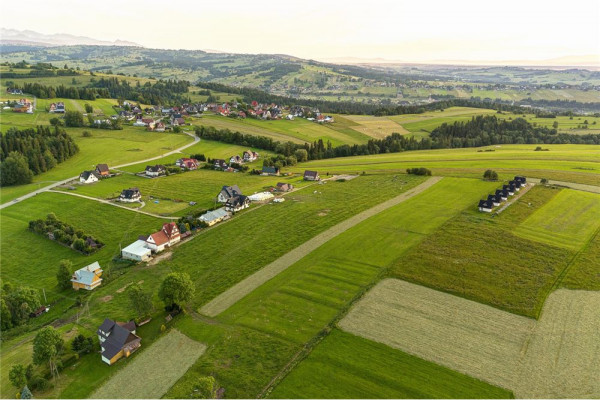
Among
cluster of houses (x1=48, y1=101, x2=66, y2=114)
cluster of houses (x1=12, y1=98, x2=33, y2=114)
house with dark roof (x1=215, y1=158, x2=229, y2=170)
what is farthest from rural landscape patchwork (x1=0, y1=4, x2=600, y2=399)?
cluster of houses (x1=48, y1=101, x2=66, y2=114)

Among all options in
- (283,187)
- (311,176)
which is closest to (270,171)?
(311,176)

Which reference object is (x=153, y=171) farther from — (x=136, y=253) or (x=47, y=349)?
(x=47, y=349)

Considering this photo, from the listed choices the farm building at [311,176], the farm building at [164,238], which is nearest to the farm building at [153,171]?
the farm building at [311,176]

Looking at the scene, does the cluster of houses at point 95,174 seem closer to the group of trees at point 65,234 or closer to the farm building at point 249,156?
the group of trees at point 65,234

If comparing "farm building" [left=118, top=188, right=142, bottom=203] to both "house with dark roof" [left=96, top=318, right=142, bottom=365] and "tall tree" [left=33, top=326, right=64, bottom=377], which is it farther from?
"tall tree" [left=33, top=326, right=64, bottom=377]

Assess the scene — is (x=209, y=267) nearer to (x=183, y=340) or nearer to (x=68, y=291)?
(x=183, y=340)
